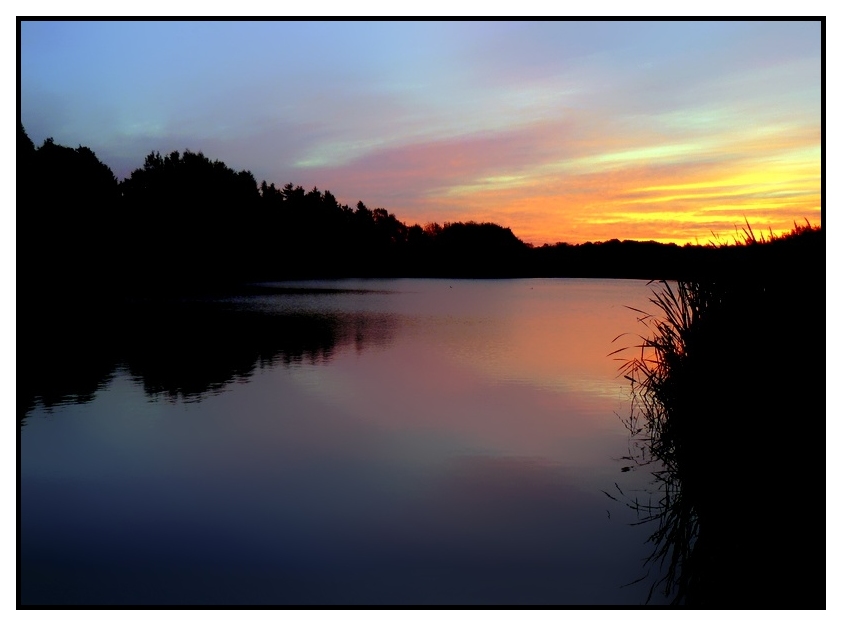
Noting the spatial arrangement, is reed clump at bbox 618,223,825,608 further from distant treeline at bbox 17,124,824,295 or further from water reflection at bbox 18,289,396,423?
distant treeline at bbox 17,124,824,295

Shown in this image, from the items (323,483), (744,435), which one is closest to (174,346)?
(323,483)

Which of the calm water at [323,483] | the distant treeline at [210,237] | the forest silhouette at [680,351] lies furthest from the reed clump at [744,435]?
the distant treeline at [210,237]

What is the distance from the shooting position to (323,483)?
6703mm

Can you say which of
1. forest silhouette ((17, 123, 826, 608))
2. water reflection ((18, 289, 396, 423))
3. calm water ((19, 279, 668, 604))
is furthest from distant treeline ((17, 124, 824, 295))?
calm water ((19, 279, 668, 604))

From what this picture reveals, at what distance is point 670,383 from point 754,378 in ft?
3.86

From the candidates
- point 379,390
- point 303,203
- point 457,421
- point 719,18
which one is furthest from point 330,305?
point 303,203

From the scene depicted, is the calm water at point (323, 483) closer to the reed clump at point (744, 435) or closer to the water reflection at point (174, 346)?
the water reflection at point (174, 346)

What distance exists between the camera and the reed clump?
199 inches

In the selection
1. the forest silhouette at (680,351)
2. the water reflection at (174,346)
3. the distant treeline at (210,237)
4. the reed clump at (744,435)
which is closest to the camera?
the reed clump at (744,435)

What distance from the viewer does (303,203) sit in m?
60.5

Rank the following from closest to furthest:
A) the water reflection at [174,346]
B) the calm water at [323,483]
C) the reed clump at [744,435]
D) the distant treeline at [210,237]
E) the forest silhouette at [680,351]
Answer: the calm water at [323,483] < the reed clump at [744,435] < the forest silhouette at [680,351] < the water reflection at [174,346] < the distant treeline at [210,237]

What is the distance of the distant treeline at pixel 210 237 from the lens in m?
32.3

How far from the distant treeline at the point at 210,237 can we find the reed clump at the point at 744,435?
1019 cm
